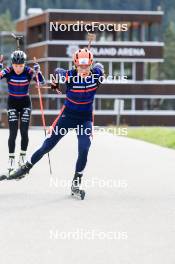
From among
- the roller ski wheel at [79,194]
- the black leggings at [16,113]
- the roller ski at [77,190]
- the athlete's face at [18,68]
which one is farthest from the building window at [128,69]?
the roller ski wheel at [79,194]

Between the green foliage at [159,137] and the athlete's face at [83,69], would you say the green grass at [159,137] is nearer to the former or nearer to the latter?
the green foliage at [159,137]

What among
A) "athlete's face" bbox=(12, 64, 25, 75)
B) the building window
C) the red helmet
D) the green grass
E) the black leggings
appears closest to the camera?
the red helmet

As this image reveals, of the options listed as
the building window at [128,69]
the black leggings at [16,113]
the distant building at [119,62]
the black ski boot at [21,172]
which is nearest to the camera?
the black ski boot at [21,172]

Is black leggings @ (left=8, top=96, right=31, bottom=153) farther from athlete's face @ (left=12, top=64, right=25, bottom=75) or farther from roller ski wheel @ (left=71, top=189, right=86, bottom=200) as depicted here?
roller ski wheel @ (left=71, top=189, right=86, bottom=200)

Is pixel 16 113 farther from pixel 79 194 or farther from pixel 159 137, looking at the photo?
pixel 159 137

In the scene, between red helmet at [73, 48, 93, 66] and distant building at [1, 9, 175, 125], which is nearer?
red helmet at [73, 48, 93, 66]

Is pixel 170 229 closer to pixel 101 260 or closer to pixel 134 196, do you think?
pixel 101 260

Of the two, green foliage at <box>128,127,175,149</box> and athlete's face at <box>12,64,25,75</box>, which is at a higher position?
athlete's face at <box>12,64,25,75</box>

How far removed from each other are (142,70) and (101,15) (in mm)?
5864

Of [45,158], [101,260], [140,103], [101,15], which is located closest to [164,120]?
[140,103]

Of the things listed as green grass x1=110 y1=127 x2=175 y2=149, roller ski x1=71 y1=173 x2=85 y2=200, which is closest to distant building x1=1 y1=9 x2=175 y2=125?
green grass x1=110 y1=127 x2=175 y2=149

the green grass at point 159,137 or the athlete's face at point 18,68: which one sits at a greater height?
the athlete's face at point 18,68

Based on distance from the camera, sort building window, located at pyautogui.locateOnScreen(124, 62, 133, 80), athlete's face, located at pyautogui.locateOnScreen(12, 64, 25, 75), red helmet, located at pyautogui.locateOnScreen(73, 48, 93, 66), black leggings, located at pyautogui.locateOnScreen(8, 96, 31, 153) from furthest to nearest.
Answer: building window, located at pyautogui.locateOnScreen(124, 62, 133, 80) → black leggings, located at pyautogui.locateOnScreen(8, 96, 31, 153) → athlete's face, located at pyautogui.locateOnScreen(12, 64, 25, 75) → red helmet, located at pyautogui.locateOnScreen(73, 48, 93, 66)

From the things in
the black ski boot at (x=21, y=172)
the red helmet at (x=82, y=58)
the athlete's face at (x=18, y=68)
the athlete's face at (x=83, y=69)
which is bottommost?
the black ski boot at (x=21, y=172)
